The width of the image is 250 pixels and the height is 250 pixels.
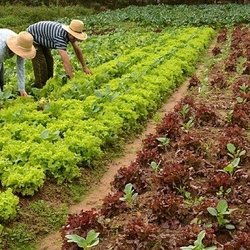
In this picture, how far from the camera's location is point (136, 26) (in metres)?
28.7

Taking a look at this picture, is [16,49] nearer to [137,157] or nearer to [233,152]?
[137,157]

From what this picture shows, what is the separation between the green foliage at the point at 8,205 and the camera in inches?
233

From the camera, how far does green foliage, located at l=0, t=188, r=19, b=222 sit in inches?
233

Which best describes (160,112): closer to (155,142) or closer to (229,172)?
(155,142)

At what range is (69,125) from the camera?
8.32m

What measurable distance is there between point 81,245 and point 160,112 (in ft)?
19.7

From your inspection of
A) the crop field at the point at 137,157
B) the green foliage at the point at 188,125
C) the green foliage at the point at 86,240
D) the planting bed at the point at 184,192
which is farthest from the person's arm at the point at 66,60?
the green foliage at the point at 86,240

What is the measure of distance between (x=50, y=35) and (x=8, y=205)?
5.16 metres

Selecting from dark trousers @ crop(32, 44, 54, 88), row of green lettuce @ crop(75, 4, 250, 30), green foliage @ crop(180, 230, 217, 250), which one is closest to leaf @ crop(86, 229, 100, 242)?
green foliage @ crop(180, 230, 217, 250)

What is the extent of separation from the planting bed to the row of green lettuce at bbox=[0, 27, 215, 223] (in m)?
0.68

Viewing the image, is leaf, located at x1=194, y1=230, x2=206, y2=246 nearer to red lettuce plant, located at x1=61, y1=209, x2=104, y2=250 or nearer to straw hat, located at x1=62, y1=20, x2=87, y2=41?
red lettuce plant, located at x1=61, y1=209, x2=104, y2=250

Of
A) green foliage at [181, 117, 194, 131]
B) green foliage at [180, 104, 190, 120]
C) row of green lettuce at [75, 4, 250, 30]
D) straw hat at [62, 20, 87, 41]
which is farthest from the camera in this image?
row of green lettuce at [75, 4, 250, 30]

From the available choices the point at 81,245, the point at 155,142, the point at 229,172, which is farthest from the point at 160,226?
the point at 155,142

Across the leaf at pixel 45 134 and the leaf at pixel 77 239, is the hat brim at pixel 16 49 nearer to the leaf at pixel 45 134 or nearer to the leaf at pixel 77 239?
the leaf at pixel 45 134
